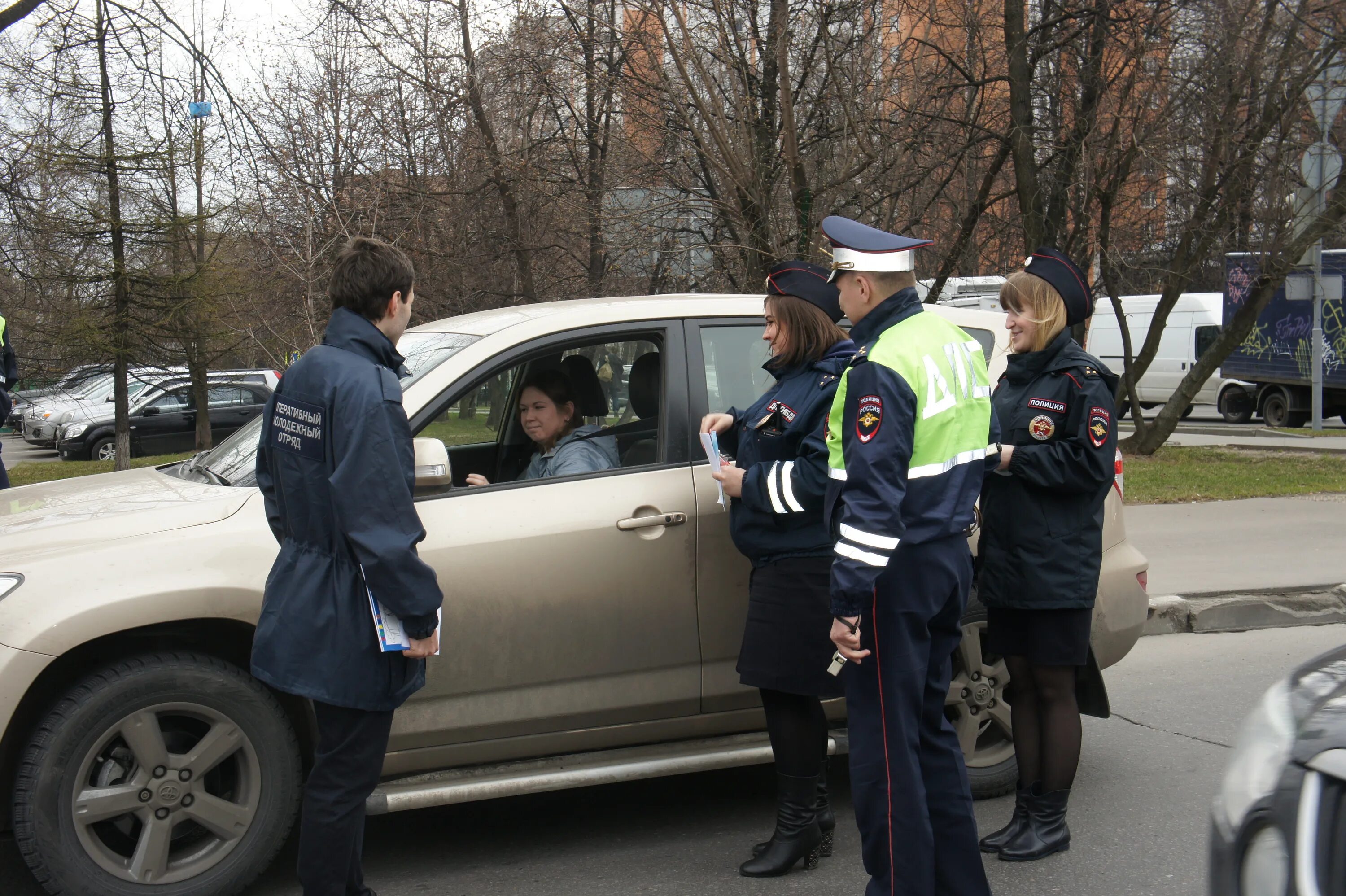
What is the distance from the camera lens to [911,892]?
306cm

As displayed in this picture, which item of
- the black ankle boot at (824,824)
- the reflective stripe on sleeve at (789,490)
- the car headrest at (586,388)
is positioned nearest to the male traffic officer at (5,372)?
the car headrest at (586,388)

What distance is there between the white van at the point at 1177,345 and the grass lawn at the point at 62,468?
1870 centimetres

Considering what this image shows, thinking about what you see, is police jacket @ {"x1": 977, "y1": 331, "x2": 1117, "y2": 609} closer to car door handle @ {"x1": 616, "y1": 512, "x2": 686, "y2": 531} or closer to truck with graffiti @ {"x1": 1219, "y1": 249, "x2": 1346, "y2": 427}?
car door handle @ {"x1": 616, "y1": 512, "x2": 686, "y2": 531}

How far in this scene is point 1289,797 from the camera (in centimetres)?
209

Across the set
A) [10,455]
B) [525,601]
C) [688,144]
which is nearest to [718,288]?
[688,144]

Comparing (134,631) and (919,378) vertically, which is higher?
(919,378)

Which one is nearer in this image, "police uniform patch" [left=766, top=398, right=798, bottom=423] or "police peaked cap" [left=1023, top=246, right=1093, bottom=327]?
"police uniform patch" [left=766, top=398, right=798, bottom=423]

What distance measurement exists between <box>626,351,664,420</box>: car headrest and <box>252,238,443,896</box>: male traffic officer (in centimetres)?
124

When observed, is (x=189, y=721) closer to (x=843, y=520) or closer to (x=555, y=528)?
(x=555, y=528)

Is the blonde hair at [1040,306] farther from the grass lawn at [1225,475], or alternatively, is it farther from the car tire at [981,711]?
the grass lawn at [1225,475]

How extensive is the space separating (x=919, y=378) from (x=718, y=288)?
966cm

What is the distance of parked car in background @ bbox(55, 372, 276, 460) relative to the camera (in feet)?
78.1

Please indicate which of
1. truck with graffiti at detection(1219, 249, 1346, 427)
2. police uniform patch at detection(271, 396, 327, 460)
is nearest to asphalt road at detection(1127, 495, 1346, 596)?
police uniform patch at detection(271, 396, 327, 460)

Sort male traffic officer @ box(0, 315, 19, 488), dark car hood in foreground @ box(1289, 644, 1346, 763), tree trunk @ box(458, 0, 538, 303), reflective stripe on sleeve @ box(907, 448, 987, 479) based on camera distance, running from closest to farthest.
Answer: dark car hood in foreground @ box(1289, 644, 1346, 763), reflective stripe on sleeve @ box(907, 448, 987, 479), male traffic officer @ box(0, 315, 19, 488), tree trunk @ box(458, 0, 538, 303)
